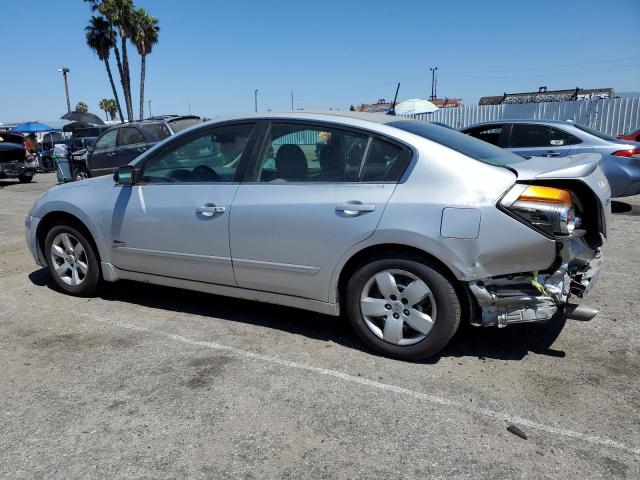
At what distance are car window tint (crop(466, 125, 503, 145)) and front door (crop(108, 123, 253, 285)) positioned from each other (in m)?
5.93

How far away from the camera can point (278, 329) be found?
4.04m

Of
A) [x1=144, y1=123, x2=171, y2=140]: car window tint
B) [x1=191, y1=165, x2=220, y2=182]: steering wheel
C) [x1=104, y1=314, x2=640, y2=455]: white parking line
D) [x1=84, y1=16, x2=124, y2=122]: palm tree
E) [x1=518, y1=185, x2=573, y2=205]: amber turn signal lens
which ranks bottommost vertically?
[x1=104, y1=314, x2=640, y2=455]: white parking line

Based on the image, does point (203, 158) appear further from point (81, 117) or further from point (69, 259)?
point (81, 117)

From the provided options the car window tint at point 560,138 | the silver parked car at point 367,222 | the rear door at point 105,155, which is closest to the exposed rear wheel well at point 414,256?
the silver parked car at point 367,222

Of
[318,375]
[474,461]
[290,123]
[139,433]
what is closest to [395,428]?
[474,461]

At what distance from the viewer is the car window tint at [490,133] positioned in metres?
8.73

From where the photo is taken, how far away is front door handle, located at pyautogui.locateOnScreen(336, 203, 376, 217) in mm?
3343

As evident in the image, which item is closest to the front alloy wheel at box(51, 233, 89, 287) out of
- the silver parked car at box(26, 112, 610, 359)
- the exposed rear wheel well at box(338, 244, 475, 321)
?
the silver parked car at box(26, 112, 610, 359)

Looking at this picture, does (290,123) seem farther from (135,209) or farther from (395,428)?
(395,428)

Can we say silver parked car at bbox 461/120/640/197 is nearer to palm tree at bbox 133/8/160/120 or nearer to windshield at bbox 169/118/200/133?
windshield at bbox 169/118/200/133

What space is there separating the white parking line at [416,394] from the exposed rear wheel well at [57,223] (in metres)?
1.04

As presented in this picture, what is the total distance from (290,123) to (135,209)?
147 cm

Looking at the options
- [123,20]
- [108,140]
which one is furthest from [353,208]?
[123,20]

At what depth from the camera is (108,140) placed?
12.8 m
